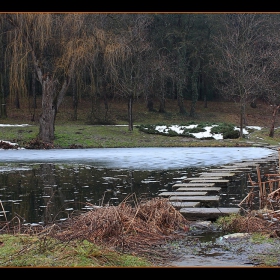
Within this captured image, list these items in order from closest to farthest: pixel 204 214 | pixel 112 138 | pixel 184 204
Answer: pixel 204 214
pixel 184 204
pixel 112 138

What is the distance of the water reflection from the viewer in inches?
393

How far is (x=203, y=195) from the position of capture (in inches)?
429

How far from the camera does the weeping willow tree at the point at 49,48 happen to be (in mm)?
26984

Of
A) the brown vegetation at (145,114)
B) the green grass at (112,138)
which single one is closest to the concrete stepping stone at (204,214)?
the green grass at (112,138)

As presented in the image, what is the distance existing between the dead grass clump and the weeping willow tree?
805 inches

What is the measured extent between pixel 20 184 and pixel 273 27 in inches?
1431

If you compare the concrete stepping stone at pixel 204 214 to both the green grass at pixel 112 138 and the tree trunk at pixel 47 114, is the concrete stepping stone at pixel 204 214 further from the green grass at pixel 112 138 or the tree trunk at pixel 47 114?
the tree trunk at pixel 47 114

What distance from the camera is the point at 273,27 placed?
44750mm

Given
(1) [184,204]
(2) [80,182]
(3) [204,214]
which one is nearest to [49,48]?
(2) [80,182]

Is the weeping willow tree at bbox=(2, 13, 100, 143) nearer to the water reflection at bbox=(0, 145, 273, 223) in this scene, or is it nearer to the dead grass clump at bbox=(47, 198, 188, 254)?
the water reflection at bbox=(0, 145, 273, 223)

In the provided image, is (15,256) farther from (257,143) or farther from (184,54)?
(184,54)

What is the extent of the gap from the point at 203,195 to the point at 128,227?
4044mm

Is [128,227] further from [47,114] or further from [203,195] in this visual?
[47,114]
